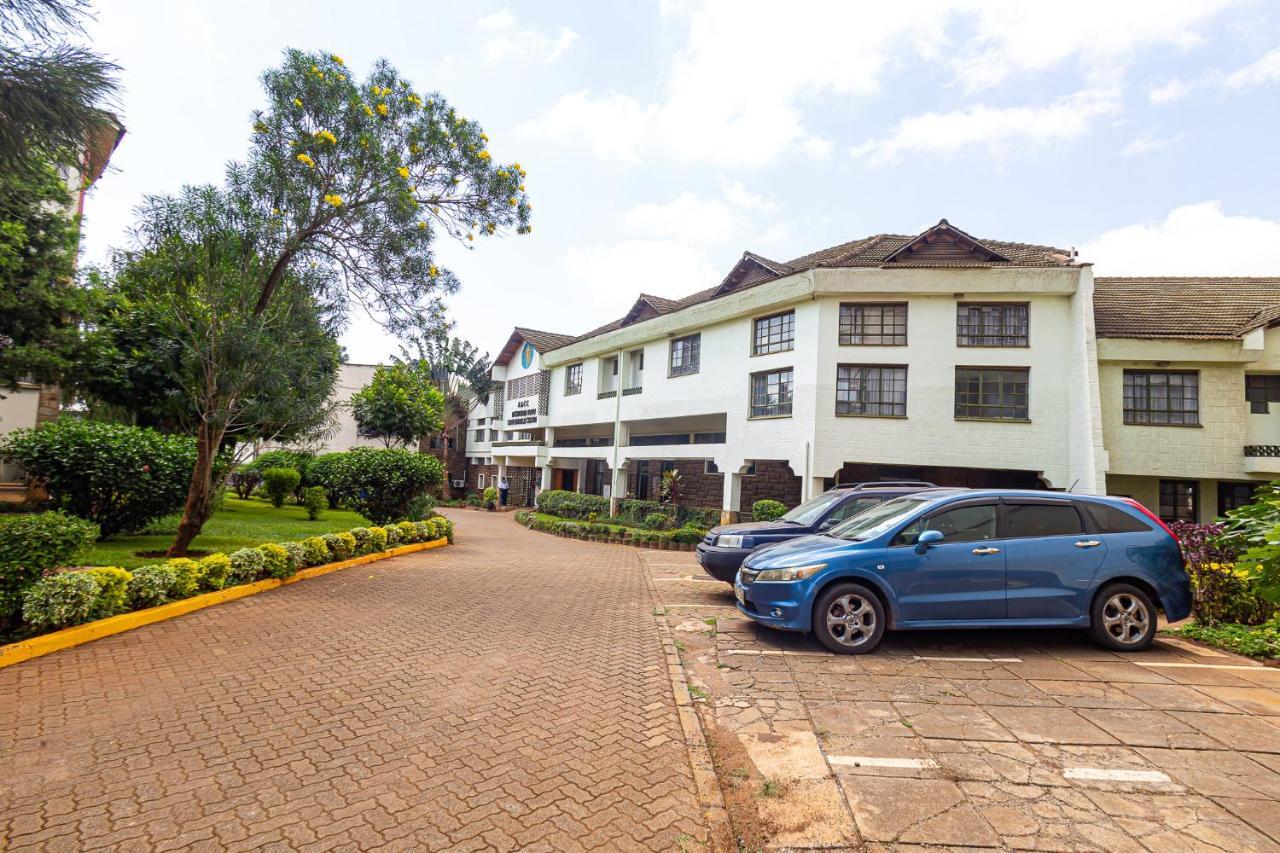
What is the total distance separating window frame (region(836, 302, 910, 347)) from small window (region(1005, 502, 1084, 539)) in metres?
10.7

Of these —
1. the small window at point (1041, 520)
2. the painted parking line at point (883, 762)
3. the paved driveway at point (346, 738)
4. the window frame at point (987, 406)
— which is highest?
the window frame at point (987, 406)

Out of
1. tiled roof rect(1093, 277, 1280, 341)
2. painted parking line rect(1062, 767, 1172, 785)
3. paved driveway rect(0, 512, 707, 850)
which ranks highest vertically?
tiled roof rect(1093, 277, 1280, 341)

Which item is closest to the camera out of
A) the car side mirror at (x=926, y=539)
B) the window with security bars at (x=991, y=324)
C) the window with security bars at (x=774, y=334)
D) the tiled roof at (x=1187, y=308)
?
the car side mirror at (x=926, y=539)

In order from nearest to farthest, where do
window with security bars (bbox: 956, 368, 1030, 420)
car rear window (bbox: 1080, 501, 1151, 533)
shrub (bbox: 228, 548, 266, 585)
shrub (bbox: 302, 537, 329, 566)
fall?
car rear window (bbox: 1080, 501, 1151, 533) → shrub (bbox: 228, 548, 266, 585) → shrub (bbox: 302, 537, 329, 566) → window with security bars (bbox: 956, 368, 1030, 420)

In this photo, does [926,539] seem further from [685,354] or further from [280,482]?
[280,482]

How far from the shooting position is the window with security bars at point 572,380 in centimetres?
2759

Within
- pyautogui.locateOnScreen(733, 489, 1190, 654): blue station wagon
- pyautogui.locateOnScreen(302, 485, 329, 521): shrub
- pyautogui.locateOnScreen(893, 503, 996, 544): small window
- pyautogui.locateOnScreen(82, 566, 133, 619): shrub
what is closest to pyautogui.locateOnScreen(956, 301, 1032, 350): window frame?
pyautogui.locateOnScreen(733, 489, 1190, 654): blue station wagon

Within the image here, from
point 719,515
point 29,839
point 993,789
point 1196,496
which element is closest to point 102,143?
point 29,839

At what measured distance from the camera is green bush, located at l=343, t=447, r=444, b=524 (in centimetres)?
1430

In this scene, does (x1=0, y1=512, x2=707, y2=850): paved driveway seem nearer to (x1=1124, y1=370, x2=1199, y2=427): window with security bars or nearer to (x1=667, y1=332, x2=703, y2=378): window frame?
(x1=667, y1=332, x2=703, y2=378): window frame

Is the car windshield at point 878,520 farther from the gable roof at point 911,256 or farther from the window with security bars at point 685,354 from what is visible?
the window with security bars at point 685,354

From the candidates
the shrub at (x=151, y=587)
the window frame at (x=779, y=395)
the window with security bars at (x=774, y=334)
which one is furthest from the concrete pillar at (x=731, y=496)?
the shrub at (x=151, y=587)

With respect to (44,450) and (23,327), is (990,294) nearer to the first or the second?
(44,450)

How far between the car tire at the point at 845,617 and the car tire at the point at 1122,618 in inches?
89.5
